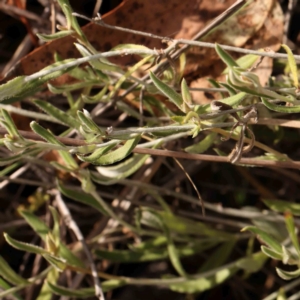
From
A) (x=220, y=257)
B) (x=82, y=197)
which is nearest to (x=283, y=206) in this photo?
(x=220, y=257)

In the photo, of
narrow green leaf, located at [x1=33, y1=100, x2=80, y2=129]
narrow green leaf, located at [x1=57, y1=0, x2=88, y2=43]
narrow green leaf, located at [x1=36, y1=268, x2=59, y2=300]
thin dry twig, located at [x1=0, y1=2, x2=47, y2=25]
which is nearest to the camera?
narrow green leaf, located at [x1=57, y1=0, x2=88, y2=43]

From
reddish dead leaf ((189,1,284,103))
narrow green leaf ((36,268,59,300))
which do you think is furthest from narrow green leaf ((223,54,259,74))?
narrow green leaf ((36,268,59,300))

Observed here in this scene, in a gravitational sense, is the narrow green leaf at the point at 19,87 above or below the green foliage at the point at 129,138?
above

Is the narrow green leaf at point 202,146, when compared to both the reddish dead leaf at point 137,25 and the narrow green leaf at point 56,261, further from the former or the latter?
the narrow green leaf at point 56,261

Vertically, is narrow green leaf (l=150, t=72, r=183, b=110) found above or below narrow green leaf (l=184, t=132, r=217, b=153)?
above

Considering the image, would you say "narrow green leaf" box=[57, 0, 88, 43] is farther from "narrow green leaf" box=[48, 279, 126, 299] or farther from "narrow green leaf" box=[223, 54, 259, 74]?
"narrow green leaf" box=[48, 279, 126, 299]

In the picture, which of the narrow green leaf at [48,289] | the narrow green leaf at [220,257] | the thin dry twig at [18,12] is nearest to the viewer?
the narrow green leaf at [48,289]

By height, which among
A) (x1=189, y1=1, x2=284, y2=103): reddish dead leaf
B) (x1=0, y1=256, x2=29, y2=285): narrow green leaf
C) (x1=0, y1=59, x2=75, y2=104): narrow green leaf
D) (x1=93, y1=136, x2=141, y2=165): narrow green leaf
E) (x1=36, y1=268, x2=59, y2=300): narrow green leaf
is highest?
(x1=0, y1=59, x2=75, y2=104): narrow green leaf

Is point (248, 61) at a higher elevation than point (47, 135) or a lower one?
lower

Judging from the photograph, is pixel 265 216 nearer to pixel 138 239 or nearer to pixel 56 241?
pixel 138 239

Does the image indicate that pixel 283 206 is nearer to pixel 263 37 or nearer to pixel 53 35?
pixel 263 37

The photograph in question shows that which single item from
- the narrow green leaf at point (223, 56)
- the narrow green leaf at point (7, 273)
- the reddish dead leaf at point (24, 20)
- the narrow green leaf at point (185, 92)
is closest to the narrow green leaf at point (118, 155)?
the narrow green leaf at point (185, 92)

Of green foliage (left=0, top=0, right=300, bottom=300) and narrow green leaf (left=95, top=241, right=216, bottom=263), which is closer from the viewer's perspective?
green foliage (left=0, top=0, right=300, bottom=300)
